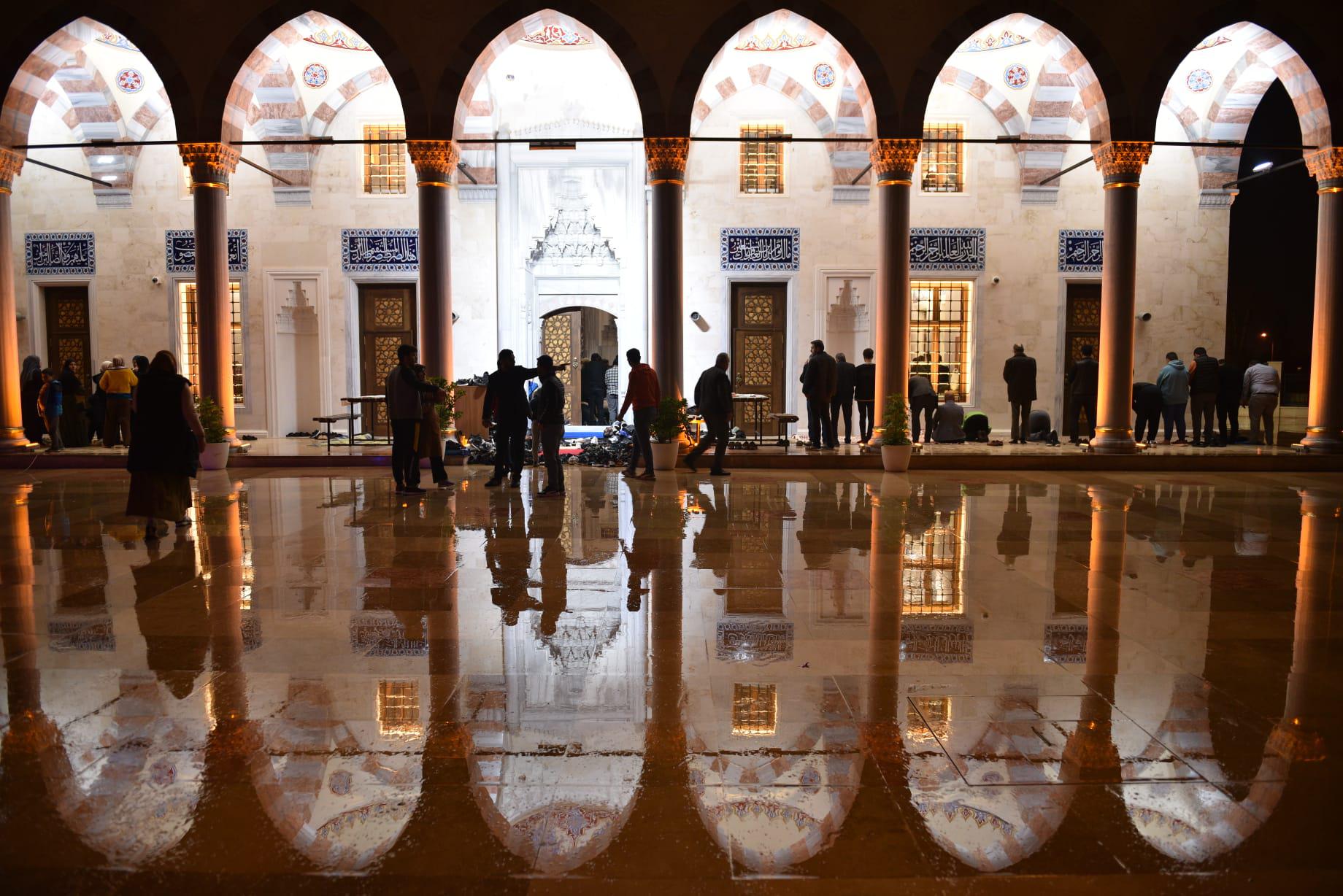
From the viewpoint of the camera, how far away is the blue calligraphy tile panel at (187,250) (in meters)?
14.8

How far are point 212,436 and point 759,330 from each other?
7.93 m

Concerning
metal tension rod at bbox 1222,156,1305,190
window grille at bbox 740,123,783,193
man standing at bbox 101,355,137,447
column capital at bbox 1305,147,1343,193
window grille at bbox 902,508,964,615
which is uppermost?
window grille at bbox 740,123,783,193

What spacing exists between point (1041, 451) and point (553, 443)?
6540mm

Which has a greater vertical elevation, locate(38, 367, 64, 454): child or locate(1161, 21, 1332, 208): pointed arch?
locate(1161, 21, 1332, 208): pointed arch

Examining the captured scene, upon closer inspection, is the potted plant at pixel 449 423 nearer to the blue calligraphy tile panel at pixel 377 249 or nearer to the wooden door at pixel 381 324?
the wooden door at pixel 381 324

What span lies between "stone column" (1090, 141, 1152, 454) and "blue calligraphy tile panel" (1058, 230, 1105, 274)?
3.31 meters

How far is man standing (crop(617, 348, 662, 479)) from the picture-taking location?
9611mm

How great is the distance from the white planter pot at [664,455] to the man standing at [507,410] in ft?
A: 6.09

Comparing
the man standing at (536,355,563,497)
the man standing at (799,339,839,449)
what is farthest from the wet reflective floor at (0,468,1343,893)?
the man standing at (799,339,839,449)

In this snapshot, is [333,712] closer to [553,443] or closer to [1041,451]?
[553,443]

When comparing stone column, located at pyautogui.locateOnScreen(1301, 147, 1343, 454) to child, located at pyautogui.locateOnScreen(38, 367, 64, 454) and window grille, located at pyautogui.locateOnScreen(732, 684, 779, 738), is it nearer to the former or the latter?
window grille, located at pyautogui.locateOnScreen(732, 684, 779, 738)

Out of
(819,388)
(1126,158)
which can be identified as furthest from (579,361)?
(1126,158)

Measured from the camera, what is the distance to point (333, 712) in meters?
3.10

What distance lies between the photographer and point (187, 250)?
14844 millimetres
